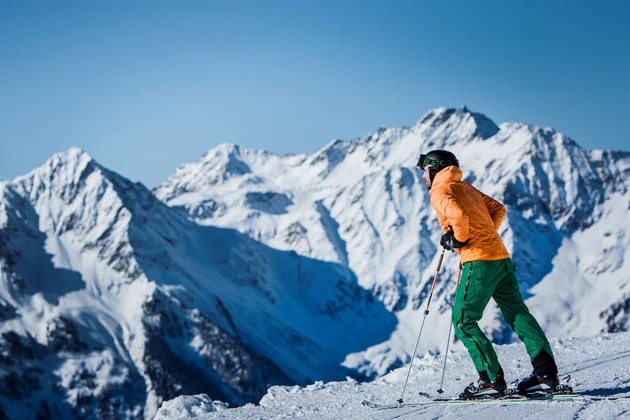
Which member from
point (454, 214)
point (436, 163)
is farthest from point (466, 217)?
point (436, 163)

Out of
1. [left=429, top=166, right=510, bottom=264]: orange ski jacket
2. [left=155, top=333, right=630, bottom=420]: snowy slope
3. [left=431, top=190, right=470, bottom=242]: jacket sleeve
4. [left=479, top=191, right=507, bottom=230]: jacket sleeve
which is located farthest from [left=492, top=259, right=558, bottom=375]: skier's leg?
[left=431, top=190, right=470, bottom=242]: jacket sleeve

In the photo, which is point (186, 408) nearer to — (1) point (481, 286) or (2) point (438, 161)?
(1) point (481, 286)

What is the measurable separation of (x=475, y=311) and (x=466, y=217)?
1514 mm

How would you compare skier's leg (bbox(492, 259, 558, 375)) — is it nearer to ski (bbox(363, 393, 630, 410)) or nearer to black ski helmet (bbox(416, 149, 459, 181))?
ski (bbox(363, 393, 630, 410))

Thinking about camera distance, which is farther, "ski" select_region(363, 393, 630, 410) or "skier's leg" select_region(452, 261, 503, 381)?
"skier's leg" select_region(452, 261, 503, 381)

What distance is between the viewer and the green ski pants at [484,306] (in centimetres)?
921

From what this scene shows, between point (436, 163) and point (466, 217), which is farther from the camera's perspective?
point (436, 163)

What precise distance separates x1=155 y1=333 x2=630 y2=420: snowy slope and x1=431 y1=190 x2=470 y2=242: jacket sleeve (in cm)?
264

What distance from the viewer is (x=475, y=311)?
9359mm

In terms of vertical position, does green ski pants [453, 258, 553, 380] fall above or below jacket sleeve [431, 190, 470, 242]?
below

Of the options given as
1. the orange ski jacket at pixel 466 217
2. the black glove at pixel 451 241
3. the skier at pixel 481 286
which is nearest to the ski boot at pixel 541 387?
the skier at pixel 481 286

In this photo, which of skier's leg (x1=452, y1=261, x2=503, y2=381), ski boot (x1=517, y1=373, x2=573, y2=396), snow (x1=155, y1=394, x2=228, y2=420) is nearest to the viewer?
ski boot (x1=517, y1=373, x2=573, y2=396)

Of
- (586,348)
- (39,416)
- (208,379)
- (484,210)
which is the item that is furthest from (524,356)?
(208,379)

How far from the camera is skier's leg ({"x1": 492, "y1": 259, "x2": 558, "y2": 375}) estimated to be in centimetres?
912
